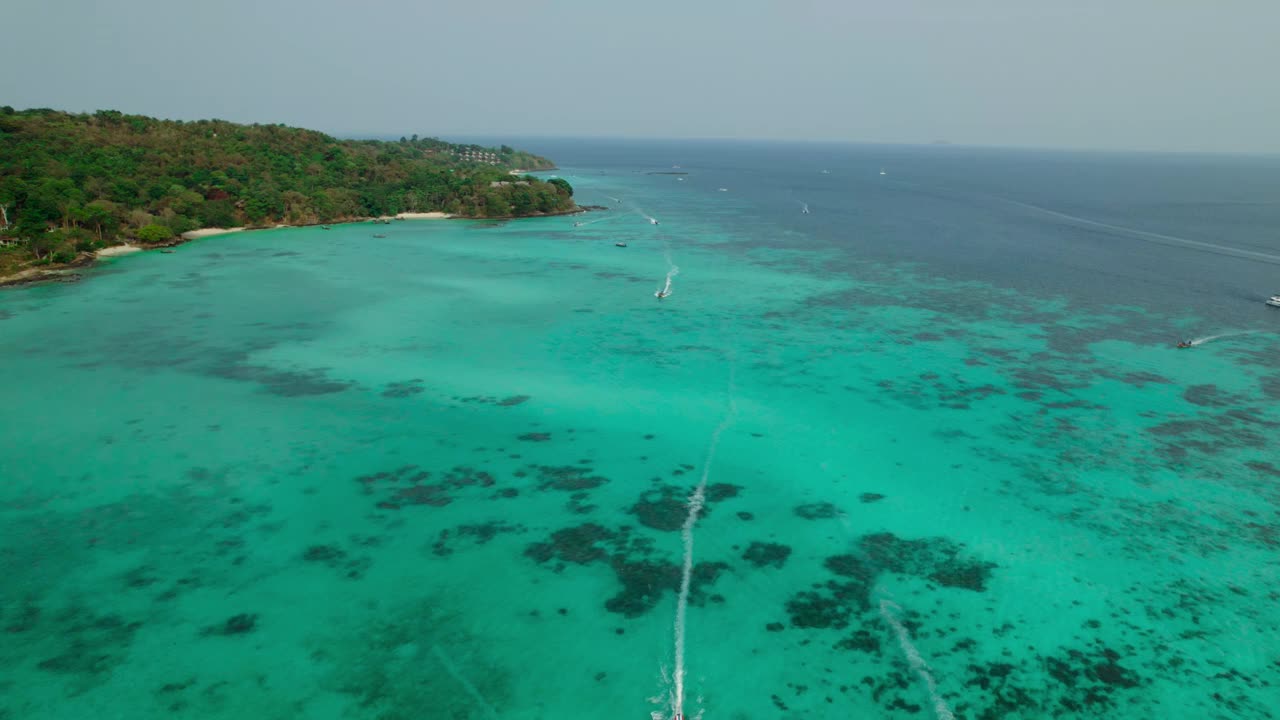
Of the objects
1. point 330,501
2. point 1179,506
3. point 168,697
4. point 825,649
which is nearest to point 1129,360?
point 1179,506

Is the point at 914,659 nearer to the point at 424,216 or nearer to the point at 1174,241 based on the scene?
the point at 1174,241

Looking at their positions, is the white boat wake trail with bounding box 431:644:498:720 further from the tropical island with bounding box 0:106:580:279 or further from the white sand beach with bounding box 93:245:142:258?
the white sand beach with bounding box 93:245:142:258

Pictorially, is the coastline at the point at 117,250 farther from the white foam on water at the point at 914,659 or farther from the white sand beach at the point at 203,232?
the white foam on water at the point at 914,659

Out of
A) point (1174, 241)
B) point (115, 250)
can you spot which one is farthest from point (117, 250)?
point (1174, 241)

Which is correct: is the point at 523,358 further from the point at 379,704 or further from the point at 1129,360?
the point at 1129,360

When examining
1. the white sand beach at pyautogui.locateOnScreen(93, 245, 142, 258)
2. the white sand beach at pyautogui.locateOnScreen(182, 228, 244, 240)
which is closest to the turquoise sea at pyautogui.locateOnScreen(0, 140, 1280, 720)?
the white sand beach at pyautogui.locateOnScreen(93, 245, 142, 258)
